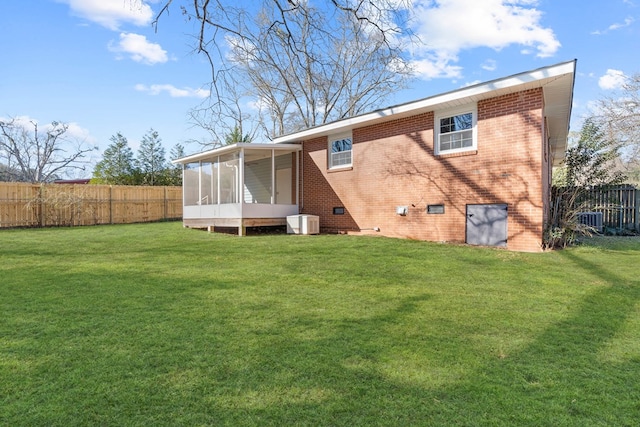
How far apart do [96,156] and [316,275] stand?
2850 centimetres

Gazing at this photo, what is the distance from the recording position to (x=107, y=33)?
8438mm

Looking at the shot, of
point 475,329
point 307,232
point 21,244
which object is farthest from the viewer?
point 307,232

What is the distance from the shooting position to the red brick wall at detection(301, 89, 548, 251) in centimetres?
798

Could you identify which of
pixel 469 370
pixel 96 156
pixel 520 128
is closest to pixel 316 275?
pixel 469 370

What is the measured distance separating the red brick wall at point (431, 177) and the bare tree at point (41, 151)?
2352 centimetres

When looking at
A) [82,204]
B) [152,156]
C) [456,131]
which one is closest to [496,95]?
[456,131]

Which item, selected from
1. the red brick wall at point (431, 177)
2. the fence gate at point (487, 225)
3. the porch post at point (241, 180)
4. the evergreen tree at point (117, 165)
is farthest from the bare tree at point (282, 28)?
the evergreen tree at point (117, 165)

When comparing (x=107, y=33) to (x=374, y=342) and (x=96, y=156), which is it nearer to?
(x=374, y=342)

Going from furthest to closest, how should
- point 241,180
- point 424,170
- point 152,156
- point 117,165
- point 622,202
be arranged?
point 152,156 → point 117,165 → point 622,202 → point 241,180 → point 424,170

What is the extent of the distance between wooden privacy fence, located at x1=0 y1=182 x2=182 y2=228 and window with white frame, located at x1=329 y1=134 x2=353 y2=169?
12079mm

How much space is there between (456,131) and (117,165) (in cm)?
2598

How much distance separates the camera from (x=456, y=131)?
30.1 ft

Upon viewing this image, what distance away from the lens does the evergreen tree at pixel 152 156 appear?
28719 mm

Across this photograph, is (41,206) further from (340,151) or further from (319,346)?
(319,346)
